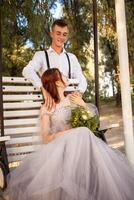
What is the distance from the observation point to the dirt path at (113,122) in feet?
26.3

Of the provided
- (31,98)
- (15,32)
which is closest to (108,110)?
(15,32)

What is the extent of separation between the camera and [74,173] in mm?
2918

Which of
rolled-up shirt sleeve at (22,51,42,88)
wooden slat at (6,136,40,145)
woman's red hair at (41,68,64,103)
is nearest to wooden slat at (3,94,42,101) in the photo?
rolled-up shirt sleeve at (22,51,42,88)

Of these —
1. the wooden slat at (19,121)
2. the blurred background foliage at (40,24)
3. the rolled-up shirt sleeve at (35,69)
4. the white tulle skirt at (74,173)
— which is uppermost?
the blurred background foliage at (40,24)

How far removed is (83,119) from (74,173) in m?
0.65

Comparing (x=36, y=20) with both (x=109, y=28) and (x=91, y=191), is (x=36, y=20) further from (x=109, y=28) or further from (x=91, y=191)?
(x=91, y=191)

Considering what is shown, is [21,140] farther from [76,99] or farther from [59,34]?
[59,34]

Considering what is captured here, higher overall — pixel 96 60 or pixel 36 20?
pixel 36 20

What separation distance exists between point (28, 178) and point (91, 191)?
47cm

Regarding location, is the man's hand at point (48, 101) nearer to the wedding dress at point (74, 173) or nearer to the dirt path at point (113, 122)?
the wedding dress at point (74, 173)

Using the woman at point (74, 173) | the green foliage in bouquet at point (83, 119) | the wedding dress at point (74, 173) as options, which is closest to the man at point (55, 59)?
the green foliage in bouquet at point (83, 119)

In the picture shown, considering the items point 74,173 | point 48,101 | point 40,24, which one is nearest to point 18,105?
point 48,101

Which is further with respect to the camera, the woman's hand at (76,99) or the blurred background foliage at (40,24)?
the blurred background foliage at (40,24)

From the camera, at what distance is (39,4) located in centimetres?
615
